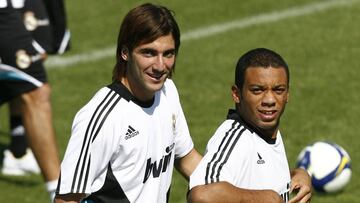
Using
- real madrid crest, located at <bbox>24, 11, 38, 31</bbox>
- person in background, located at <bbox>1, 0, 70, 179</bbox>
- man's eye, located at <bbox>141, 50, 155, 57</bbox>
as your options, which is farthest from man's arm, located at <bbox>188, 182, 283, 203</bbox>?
real madrid crest, located at <bbox>24, 11, 38, 31</bbox>

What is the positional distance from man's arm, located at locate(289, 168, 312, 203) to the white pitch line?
7.54 meters

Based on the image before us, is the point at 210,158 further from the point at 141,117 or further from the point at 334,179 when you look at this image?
the point at 334,179

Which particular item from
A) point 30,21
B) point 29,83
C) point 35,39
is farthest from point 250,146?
point 35,39

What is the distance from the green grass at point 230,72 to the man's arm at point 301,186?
10.5 ft

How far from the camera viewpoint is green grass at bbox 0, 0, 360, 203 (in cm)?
1099

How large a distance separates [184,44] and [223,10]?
4.47ft

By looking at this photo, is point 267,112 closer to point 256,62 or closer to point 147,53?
point 256,62

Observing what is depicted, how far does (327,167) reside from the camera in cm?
962

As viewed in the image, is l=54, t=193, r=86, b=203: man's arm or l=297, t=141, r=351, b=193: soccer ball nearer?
l=54, t=193, r=86, b=203: man's arm

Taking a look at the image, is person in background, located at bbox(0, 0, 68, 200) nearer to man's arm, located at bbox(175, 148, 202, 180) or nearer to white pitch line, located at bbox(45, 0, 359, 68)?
man's arm, located at bbox(175, 148, 202, 180)

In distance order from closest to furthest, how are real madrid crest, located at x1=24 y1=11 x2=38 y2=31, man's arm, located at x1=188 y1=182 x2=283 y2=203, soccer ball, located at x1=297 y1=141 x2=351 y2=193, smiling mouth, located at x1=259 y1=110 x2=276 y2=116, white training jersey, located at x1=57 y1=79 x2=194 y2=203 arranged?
man's arm, located at x1=188 y1=182 x2=283 y2=203, smiling mouth, located at x1=259 y1=110 x2=276 y2=116, white training jersey, located at x1=57 y1=79 x2=194 y2=203, soccer ball, located at x1=297 y1=141 x2=351 y2=193, real madrid crest, located at x1=24 y1=11 x2=38 y2=31

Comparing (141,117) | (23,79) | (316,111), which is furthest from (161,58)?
(316,111)

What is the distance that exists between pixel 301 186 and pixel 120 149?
113cm

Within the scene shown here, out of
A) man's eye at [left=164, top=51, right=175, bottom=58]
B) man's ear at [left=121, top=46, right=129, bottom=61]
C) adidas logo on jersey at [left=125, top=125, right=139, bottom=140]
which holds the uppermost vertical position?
man's eye at [left=164, top=51, right=175, bottom=58]
